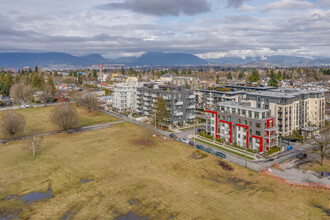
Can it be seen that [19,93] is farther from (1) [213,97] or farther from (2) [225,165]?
(2) [225,165]

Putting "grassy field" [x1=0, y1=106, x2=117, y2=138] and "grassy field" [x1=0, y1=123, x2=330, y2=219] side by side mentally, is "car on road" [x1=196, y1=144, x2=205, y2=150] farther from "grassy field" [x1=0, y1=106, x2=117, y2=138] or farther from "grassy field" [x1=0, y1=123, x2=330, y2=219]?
"grassy field" [x1=0, y1=106, x2=117, y2=138]

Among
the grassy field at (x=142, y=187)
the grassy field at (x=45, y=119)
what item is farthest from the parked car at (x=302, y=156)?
the grassy field at (x=45, y=119)

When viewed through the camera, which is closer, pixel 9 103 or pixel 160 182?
pixel 160 182

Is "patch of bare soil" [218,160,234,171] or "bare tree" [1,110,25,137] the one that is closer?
"patch of bare soil" [218,160,234,171]

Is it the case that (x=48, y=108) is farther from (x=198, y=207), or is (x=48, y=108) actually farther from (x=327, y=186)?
(x=327, y=186)

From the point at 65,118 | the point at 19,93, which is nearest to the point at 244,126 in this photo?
the point at 65,118

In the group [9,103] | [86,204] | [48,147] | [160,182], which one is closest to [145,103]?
[48,147]

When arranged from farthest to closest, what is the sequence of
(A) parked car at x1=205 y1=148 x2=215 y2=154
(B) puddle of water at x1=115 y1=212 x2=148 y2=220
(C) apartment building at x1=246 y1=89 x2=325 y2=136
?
(C) apartment building at x1=246 y1=89 x2=325 y2=136, (A) parked car at x1=205 y1=148 x2=215 y2=154, (B) puddle of water at x1=115 y1=212 x2=148 y2=220

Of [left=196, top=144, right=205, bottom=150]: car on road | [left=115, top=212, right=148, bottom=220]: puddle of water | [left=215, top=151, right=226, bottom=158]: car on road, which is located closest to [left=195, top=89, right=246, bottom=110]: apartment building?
[left=196, top=144, right=205, bottom=150]: car on road
